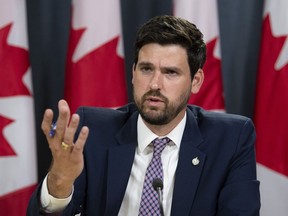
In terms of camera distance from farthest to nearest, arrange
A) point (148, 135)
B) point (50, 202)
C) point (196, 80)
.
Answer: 1. point (196, 80)
2. point (148, 135)
3. point (50, 202)

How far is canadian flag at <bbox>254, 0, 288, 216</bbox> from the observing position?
92.7 inches

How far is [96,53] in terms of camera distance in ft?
7.80

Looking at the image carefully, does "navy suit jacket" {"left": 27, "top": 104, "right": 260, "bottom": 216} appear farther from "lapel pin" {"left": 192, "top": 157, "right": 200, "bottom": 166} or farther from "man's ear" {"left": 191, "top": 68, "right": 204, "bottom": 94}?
"man's ear" {"left": 191, "top": 68, "right": 204, "bottom": 94}

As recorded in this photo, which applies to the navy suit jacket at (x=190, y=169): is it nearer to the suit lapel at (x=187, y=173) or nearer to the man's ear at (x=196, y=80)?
the suit lapel at (x=187, y=173)

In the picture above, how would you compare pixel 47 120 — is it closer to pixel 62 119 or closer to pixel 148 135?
pixel 62 119

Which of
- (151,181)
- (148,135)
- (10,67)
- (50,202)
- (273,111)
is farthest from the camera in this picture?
(273,111)

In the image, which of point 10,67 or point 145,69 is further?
point 10,67

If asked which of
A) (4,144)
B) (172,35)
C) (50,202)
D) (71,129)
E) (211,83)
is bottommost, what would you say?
(4,144)

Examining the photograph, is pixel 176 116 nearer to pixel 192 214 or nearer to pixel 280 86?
pixel 192 214

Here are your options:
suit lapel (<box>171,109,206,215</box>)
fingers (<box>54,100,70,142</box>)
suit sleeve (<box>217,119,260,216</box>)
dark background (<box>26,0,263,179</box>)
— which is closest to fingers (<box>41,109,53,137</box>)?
fingers (<box>54,100,70,142</box>)

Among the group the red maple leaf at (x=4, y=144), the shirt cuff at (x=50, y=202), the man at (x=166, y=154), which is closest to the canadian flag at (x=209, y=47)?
the man at (x=166, y=154)

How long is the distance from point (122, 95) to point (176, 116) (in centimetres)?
75

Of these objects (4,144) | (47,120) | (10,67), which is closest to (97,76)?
(10,67)

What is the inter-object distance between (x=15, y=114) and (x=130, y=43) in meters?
0.70
